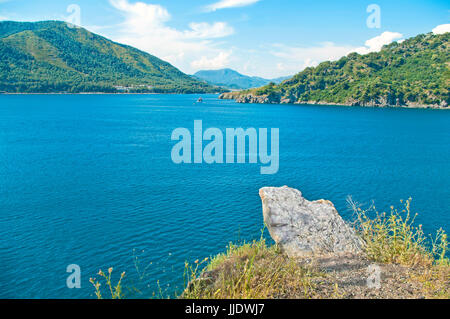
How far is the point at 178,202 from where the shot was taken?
30.9 metres

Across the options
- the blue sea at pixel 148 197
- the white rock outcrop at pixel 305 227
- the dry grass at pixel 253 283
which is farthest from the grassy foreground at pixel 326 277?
the blue sea at pixel 148 197

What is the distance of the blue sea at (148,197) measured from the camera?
19.9m

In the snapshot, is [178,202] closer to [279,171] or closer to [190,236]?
[190,236]

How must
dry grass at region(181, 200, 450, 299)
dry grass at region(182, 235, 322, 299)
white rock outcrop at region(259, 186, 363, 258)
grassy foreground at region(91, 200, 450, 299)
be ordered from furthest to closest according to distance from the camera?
white rock outcrop at region(259, 186, 363, 258) < grassy foreground at region(91, 200, 450, 299) < dry grass at region(181, 200, 450, 299) < dry grass at region(182, 235, 322, 299)

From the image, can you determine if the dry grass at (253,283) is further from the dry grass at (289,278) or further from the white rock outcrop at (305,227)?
the white rock outcrop at (305,227)

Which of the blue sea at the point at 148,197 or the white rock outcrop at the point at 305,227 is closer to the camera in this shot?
the white rock outcrop at the point at 305,227

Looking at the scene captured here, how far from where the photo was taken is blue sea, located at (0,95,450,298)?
782 inches

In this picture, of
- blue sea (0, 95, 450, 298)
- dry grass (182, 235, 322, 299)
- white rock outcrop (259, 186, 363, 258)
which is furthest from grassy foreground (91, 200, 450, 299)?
blue sea (0, 95, 450, 298)

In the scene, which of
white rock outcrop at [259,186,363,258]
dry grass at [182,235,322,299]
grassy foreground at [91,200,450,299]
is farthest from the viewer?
white rock outcrop at [259,186,363,258]

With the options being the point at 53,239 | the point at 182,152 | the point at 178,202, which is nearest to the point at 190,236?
the point at 178,202

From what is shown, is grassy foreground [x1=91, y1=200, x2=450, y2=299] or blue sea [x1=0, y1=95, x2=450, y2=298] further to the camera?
blue sea [x1=0, y1=95, x2=450, y2=298]

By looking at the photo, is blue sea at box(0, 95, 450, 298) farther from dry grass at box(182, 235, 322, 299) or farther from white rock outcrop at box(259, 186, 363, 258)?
white rock outcrop at box(259, 186, 363, 258)

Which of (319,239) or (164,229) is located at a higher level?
(319,239)
